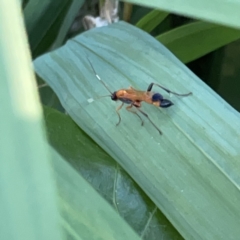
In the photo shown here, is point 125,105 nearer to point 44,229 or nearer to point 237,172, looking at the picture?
point 237,172

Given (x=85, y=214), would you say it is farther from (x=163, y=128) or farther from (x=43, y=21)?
(x=43, y=21)

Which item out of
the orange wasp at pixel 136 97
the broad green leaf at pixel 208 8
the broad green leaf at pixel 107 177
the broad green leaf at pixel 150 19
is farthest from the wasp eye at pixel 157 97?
the broad green leaf at pixel 208 8

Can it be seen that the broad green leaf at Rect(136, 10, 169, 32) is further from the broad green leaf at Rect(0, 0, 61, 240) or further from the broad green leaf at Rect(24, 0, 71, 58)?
the broad green leaf at Rect(0, 0, 61, 240)

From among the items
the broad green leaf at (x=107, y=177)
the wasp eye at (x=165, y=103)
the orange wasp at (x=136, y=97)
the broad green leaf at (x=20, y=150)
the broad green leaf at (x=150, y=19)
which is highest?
the broad green leaf at (x=20, y=150)

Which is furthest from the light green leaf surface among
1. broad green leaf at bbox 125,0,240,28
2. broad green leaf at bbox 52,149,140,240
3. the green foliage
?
broad green leaf at bbox 125,0,240,28

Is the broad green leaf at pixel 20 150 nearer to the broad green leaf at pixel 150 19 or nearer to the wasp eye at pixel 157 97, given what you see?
the wasp eye at pixel 157 97

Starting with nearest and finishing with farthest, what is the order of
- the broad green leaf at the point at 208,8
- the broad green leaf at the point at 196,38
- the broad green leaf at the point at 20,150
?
the broad green leaf at the point at 20,150 → the broad green leaf at the point at 208,8 → the broad green leaf at the point at 196,38
